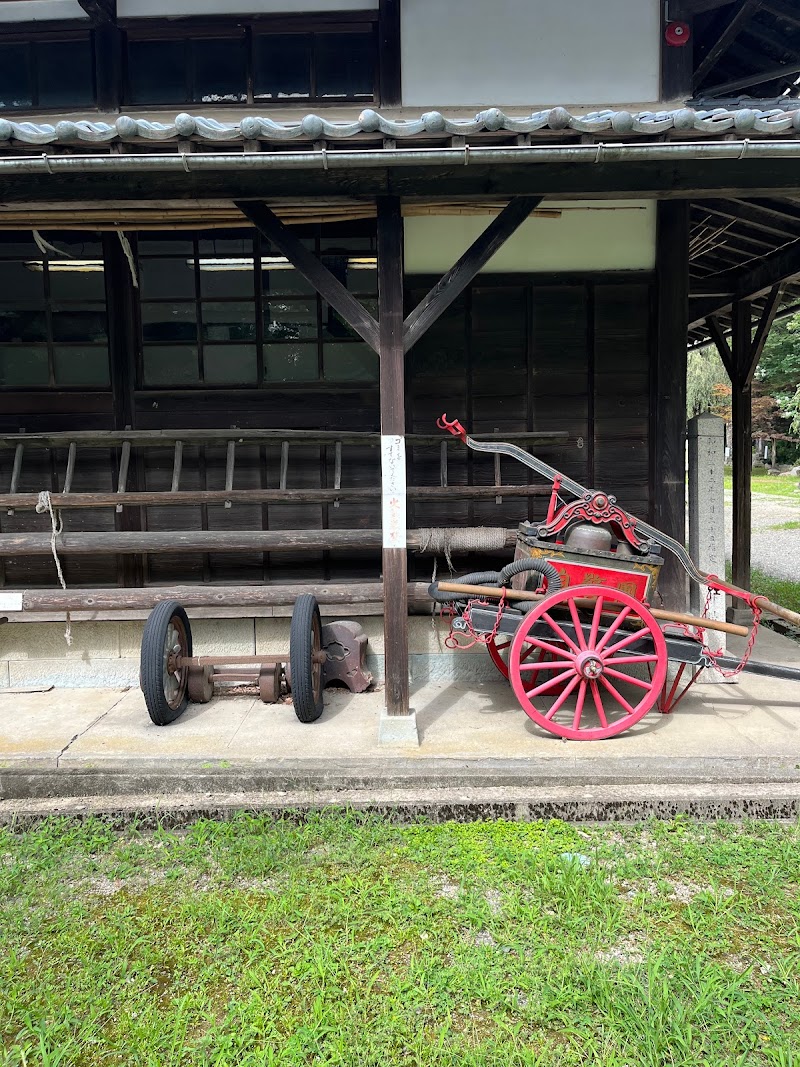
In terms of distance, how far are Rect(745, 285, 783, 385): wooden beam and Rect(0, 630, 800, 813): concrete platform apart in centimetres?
448

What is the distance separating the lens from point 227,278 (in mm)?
5594

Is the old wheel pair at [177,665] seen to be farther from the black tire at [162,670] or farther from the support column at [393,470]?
the support column at [393,470]

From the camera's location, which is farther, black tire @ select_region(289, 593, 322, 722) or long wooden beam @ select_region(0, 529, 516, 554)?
long wooden beam @ select_region(0, 529, 516, 554)

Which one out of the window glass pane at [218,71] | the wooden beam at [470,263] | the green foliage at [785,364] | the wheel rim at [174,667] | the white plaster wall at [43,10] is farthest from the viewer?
the green foliage at [785,364]

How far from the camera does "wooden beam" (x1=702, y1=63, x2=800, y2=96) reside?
530 cm

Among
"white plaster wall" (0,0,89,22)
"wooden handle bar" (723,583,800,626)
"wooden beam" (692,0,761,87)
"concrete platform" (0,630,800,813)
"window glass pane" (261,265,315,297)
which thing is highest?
"white plaster wall" (0,0,89,22)

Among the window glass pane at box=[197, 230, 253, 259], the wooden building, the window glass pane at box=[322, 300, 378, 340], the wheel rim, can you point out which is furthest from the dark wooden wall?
the window glass pane at box=[197, 230, 253, 259]

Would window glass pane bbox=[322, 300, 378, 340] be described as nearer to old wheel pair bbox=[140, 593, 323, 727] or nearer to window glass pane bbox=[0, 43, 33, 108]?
old wheel pair bbox=[140, 593, 323, 727]

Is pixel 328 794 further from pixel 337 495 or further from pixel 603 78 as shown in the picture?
pixel 603 78

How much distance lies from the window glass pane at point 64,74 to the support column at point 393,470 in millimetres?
3403

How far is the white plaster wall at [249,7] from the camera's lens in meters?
5.27

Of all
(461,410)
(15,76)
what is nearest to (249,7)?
(15,76)

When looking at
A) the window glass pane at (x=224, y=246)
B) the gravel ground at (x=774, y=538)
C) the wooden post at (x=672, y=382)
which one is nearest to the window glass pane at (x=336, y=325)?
the window glass pane at (x=224, y=246)

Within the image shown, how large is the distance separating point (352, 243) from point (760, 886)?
17.3 feet
